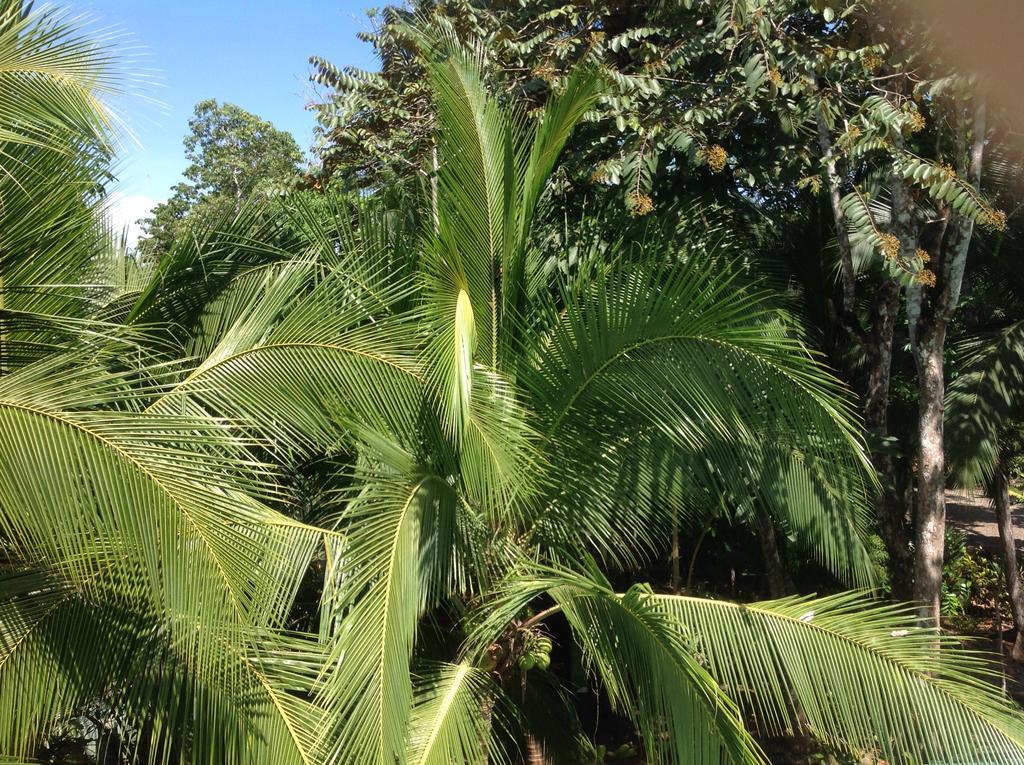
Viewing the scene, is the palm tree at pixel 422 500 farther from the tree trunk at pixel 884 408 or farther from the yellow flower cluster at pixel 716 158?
the tree trunk at pixel 884 408

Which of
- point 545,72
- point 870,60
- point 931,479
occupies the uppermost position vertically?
point 545,72

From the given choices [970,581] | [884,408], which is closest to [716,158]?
[884,408]

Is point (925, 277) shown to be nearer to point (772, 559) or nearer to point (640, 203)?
point (640, 203)

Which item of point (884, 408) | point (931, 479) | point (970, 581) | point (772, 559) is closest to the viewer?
point (931, 479)

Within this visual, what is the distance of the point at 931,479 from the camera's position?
531 centimetres

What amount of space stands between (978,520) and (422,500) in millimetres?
15110

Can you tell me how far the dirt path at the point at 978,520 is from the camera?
13.8 m

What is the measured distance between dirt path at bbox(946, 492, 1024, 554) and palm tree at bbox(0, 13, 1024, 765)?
10.9 m

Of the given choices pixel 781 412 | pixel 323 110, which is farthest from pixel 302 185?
pixel 781 412

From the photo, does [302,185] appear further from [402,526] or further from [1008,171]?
[1008,171]

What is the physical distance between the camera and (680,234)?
602 centimetres

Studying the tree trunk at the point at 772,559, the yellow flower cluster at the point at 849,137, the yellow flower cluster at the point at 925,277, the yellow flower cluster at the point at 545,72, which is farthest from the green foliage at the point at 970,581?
the yellow flower cluster at the point at 545,72

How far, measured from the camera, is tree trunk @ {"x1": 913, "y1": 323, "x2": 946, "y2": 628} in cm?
530

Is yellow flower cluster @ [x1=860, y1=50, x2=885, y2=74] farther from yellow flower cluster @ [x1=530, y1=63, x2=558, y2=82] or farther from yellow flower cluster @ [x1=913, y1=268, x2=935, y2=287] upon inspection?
yellow flower cluster @ [x1=530, y1=63, x2=558, y2=82]
